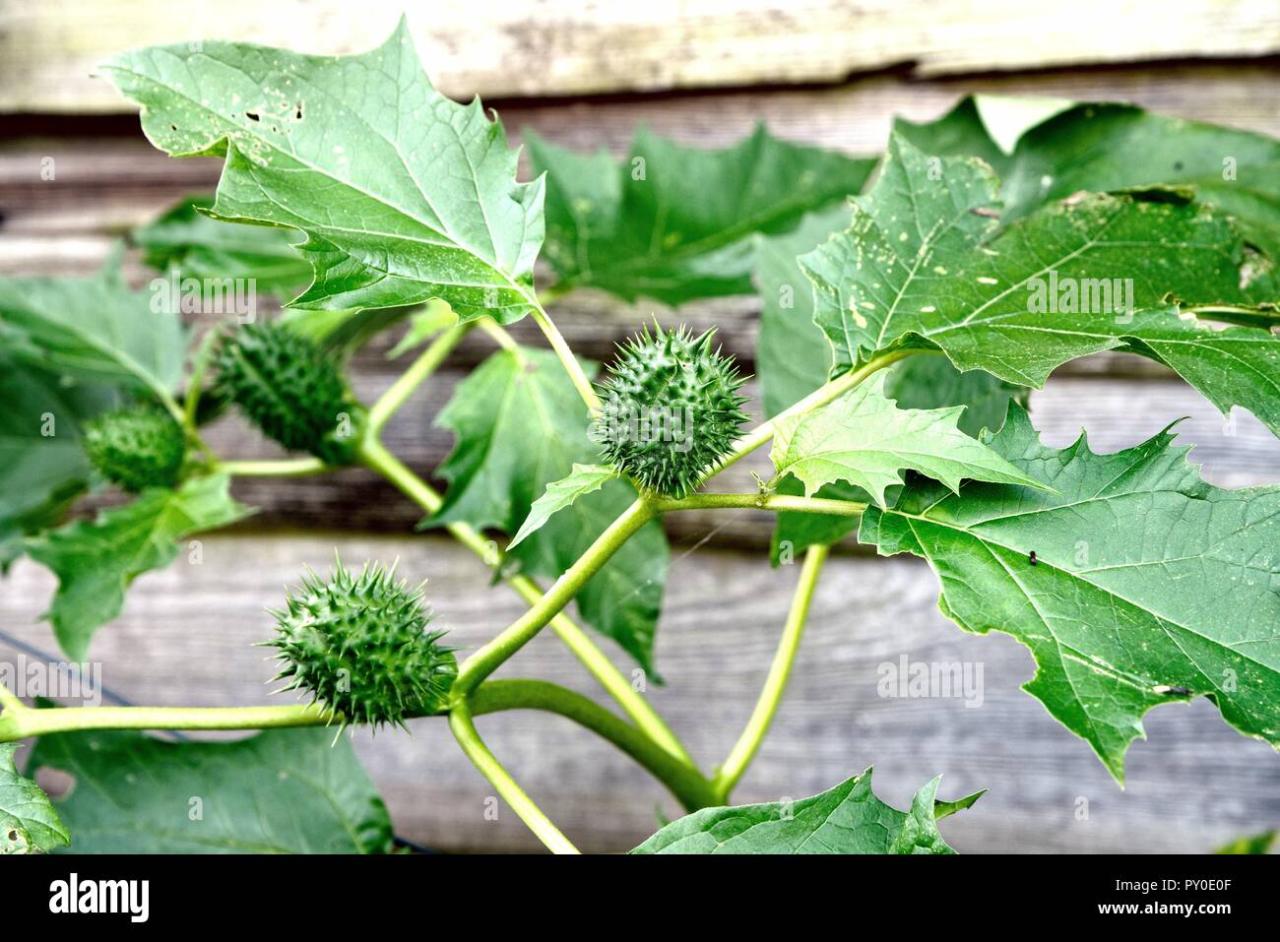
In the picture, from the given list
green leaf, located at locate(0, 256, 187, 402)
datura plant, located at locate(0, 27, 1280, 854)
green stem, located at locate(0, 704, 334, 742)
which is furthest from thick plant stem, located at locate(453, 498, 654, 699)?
green leaf, located at locate(0, 256, 187, 402)

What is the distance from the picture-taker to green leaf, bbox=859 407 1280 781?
0.53m

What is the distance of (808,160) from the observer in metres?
1.04

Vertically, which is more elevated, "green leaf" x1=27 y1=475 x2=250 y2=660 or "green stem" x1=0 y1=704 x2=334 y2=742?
"green leaf" x1=27 y1=475 x2=250 y2=660

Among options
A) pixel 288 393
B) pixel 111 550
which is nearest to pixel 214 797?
pixel 111 550

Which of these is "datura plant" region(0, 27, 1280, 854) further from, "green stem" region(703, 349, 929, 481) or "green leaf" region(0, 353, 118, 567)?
"green leaf" region(0, 353, 118, 567)

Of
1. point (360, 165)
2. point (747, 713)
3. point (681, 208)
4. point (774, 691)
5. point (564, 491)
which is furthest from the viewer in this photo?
point (747, 713)

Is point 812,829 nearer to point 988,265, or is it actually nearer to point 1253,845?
point 988,265

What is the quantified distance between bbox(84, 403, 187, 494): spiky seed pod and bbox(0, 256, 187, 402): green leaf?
0.09 metres

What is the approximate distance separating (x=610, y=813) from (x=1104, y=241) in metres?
0.93

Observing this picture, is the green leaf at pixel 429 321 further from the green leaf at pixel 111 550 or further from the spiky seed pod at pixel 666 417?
the spiky seed pod at pixel 666 417

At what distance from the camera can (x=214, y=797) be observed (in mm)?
849

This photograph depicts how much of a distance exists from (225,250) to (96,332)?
16 cm

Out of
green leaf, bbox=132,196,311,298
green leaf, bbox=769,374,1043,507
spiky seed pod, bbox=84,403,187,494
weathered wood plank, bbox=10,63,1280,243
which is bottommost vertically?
green leaf, bbox=769,374,1043,507
